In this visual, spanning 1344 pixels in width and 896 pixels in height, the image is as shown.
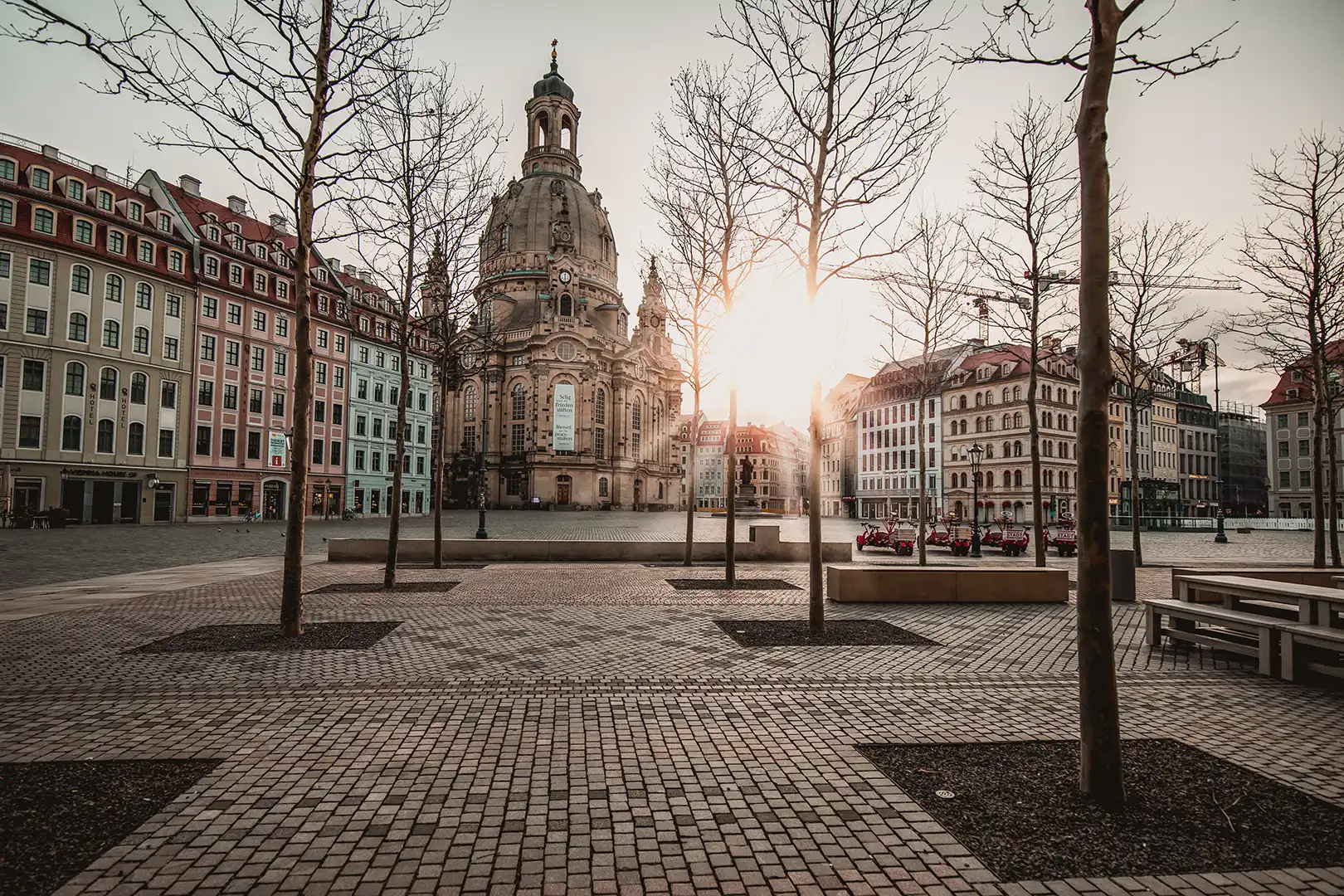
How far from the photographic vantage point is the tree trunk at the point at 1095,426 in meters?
4.59

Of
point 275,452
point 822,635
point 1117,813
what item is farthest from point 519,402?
point 1117,813

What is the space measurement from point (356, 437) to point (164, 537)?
32202 mm

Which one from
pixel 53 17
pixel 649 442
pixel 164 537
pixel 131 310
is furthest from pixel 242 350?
pixel 649 442

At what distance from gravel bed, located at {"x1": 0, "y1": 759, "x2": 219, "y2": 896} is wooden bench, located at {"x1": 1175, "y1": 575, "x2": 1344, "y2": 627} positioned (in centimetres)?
1062

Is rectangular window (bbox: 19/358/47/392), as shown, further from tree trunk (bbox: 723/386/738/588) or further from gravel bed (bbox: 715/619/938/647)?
gravel bed (bbox: 715/619/938/647)

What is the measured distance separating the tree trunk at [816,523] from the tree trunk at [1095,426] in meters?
5.10

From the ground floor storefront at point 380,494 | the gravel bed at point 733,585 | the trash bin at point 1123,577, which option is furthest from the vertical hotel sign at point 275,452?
the trash bin at point 1123,577

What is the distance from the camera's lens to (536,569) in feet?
63.0

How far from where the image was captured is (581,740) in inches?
225

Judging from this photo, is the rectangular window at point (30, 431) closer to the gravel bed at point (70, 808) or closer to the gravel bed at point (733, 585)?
the gravel bed at point (733, 585)

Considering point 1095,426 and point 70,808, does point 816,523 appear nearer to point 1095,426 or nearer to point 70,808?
point 1095,426

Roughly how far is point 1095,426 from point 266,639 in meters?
9.82

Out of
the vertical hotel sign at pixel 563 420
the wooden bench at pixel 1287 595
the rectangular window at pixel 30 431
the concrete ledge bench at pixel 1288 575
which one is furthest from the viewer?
the vertical hotel sign at pixel 563 420

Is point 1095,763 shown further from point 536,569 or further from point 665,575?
point 536,569
